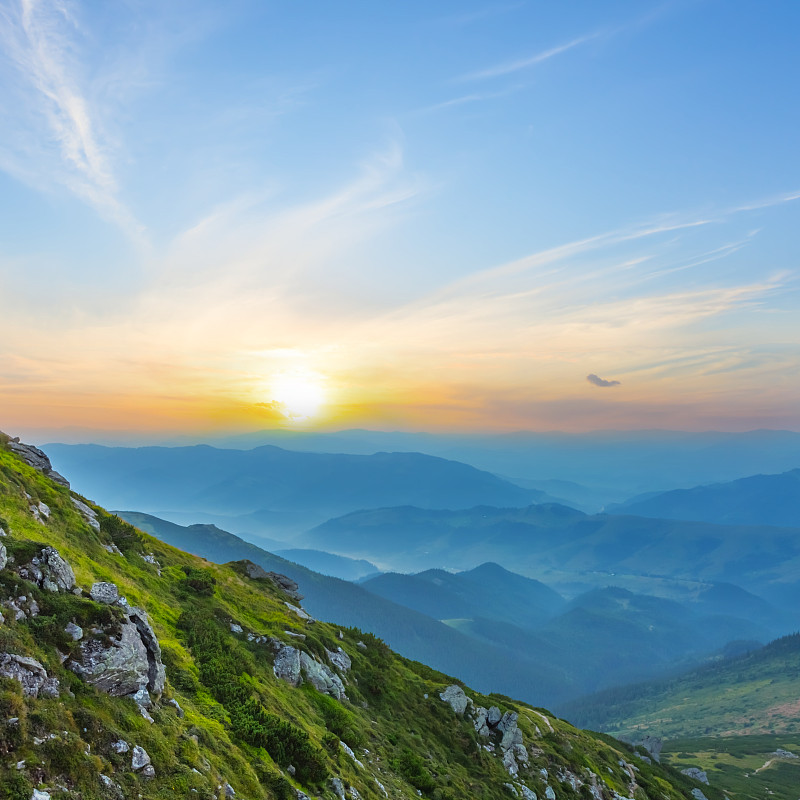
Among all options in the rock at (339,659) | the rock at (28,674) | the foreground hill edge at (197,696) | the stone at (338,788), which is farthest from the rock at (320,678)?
the rock at (28,674)

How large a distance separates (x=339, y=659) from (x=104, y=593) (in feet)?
105

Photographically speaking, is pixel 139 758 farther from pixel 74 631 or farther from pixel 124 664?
pixel 74 631

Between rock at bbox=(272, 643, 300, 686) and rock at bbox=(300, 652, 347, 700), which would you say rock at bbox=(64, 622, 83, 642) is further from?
rock at bbox=(300, 652, 347, 700)

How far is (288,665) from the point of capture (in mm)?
41875

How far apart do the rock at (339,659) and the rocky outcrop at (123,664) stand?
100 ft

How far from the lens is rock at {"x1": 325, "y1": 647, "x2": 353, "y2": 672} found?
51581 mm

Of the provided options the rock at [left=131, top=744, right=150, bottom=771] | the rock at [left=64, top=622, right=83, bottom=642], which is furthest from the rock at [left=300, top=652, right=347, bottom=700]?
the rock at [left=131, top=744, right=150, bottom=771]

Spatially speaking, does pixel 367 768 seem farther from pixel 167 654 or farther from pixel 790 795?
pixel 790 795

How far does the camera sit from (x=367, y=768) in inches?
1414

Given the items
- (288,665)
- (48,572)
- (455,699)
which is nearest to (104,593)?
(48,572)

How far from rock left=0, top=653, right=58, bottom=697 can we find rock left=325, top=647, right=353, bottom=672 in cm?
3610

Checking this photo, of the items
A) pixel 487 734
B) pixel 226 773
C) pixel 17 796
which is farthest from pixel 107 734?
pixel 487 734

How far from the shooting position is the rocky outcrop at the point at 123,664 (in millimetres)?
20625

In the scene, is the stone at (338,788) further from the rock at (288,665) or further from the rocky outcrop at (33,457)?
the rocky outcrop at (33,457)
